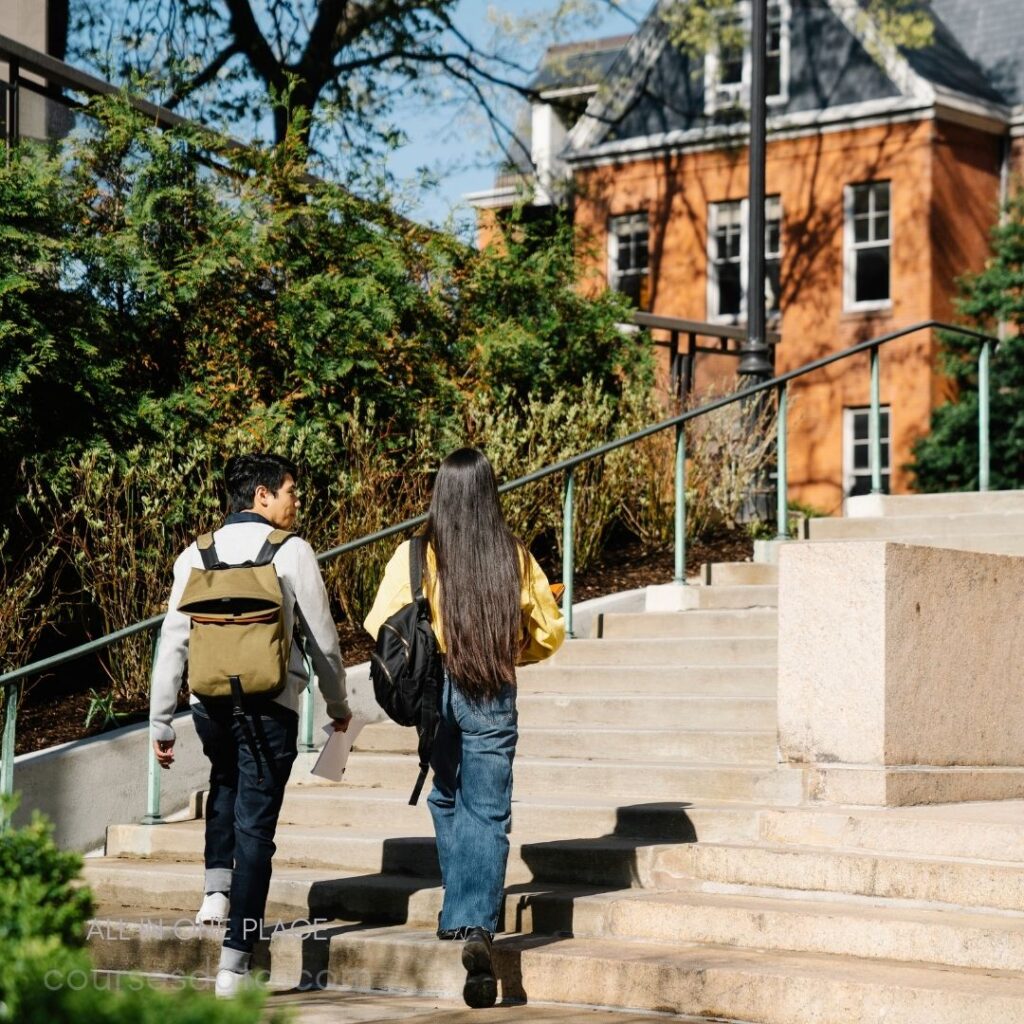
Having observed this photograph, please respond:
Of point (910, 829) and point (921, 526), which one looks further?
point (921, 526)

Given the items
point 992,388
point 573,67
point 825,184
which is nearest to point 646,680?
point 992,388

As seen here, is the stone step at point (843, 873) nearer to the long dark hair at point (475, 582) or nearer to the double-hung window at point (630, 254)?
the long dark hair at point (475, 582)

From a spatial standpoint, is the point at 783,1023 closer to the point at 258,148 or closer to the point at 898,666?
the point at 898,666

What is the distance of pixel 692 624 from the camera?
30.4 feet

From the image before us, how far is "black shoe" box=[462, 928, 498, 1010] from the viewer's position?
555cm

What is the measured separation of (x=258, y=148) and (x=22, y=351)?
286cm

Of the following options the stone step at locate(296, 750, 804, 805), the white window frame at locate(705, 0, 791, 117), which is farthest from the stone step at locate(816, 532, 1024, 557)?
the white window frame at locate(705, 0, 791, 117)

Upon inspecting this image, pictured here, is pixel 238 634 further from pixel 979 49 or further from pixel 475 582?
pixel 979 49

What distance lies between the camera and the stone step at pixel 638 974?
17.0ft

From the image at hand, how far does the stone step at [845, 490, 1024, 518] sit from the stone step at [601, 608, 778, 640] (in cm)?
139

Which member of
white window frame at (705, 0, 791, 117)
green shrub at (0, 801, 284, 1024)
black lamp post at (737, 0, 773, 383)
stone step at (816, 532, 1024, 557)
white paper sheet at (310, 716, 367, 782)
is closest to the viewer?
green shrub at (0, 801, 284, 1024)

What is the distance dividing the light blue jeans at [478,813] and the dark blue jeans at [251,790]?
1.80 feet

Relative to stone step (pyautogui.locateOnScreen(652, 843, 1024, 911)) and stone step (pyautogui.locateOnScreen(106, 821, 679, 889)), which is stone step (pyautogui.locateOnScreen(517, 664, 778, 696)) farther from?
stone step (pyautogui.locateOnScreen(652, 843, 1024, 911))

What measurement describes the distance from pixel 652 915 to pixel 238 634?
175 centimetres
